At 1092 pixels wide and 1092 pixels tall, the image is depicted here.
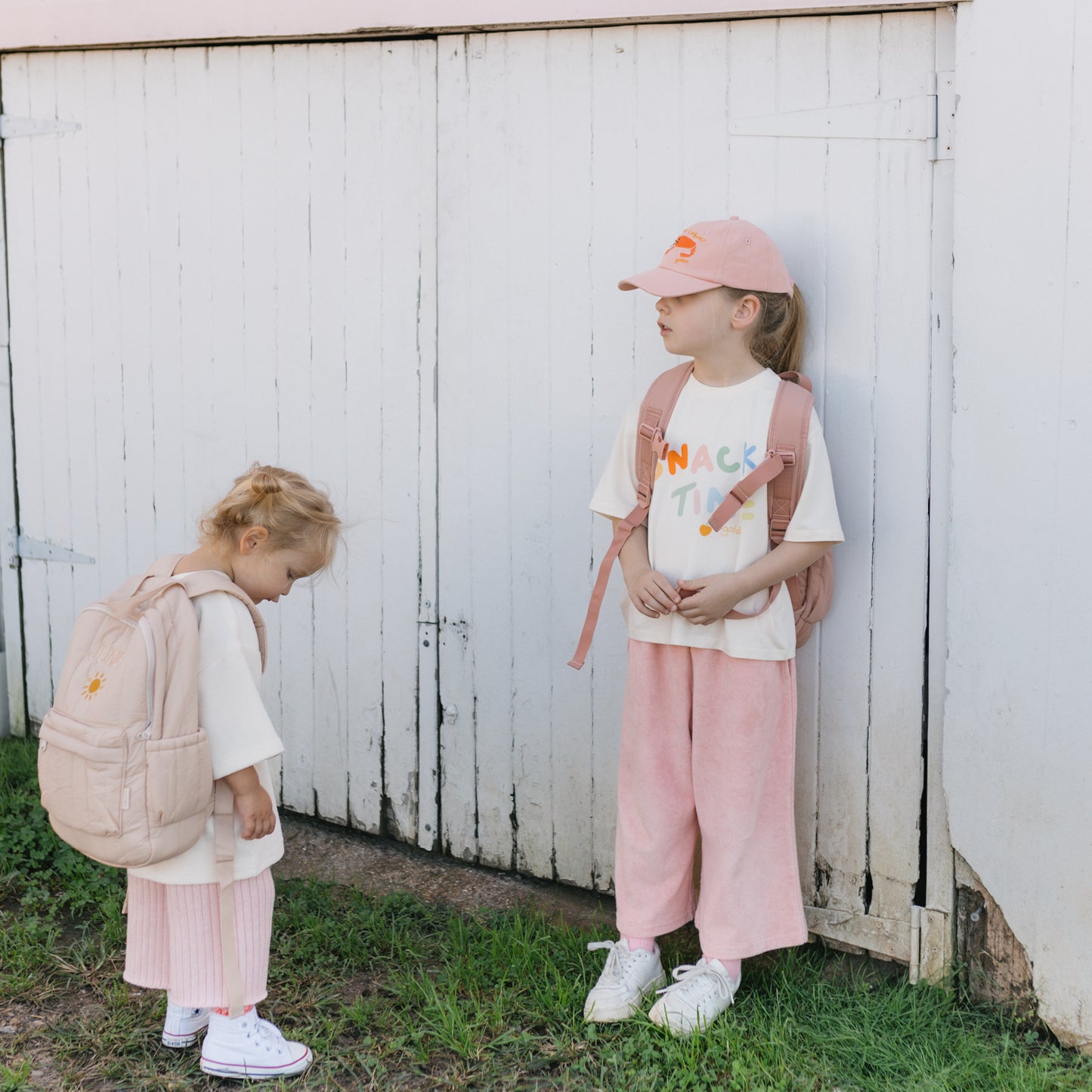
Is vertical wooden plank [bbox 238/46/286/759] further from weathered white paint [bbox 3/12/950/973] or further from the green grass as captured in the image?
the green grass

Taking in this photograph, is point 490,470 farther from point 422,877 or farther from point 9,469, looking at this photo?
point 9,469

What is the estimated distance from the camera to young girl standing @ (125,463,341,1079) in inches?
105

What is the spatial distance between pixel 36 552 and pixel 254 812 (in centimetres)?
233

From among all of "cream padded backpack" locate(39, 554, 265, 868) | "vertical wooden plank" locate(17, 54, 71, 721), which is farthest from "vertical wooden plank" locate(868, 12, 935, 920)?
"vertical wooden plank" locate(17, 54, 71, 721)

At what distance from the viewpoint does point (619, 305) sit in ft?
10.8

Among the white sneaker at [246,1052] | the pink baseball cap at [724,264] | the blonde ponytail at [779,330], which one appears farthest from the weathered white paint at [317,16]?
the white sneaker at [246,1052]

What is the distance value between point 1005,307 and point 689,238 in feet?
2.21

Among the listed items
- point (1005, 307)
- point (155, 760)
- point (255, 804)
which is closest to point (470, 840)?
point (255, 804)

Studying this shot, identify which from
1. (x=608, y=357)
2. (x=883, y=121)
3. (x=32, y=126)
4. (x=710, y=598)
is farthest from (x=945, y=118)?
(x=32, y=126)

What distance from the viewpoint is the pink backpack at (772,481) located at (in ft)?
9.21

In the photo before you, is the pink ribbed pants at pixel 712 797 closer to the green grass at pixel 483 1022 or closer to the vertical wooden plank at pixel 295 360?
the green grass at pixel 483 1022

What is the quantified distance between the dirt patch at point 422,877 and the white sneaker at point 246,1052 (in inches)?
33.0

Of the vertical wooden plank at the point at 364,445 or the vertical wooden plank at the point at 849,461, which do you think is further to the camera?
the vertical wooden plank at the point at 364,445

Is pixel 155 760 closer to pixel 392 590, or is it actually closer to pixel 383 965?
pixel 383 965
